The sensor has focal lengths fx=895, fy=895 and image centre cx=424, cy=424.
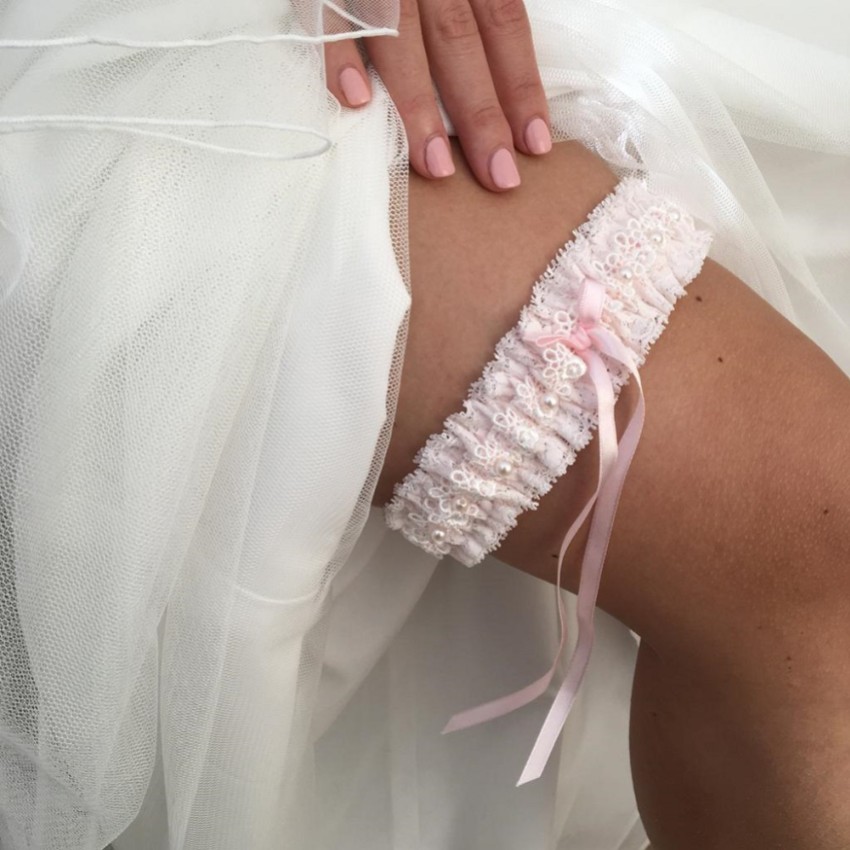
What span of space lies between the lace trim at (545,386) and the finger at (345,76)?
0.16 meters

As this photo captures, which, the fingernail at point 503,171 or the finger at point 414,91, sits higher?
the finger at point 414,91

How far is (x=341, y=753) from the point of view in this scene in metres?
0.81

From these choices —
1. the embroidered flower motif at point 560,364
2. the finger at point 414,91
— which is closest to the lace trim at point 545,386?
the embroidered flower motif at point 560,364

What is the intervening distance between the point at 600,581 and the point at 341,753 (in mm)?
345

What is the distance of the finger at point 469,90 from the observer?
0.58 meters

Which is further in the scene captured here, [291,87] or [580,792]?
[580,792]

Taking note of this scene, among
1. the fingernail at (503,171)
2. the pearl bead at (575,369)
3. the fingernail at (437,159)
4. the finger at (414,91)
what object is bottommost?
the pearl bead at (575,369)

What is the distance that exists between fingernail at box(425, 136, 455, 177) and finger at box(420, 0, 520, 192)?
24mm

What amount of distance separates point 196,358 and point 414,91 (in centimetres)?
24

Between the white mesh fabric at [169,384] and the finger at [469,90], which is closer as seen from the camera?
the white mesh fabric at [169,384]

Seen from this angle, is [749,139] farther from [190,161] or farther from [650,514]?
[190,161]

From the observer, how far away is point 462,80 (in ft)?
2.02

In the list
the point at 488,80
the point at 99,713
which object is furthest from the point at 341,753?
the point at 488,80

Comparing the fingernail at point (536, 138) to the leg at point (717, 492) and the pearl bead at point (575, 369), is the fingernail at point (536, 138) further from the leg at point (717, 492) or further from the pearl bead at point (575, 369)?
the pearl bead at point (575, 369)
